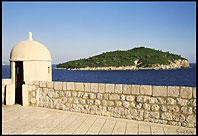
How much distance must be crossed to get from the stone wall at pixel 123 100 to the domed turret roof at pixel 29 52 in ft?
4.08

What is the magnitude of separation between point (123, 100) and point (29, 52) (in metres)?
4.63

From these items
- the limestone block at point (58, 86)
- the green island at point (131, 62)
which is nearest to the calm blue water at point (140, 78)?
the green island at point (131, 62)

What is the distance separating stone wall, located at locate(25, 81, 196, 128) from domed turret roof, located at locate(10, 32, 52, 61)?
4.08ft

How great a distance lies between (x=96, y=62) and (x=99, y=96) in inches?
4684

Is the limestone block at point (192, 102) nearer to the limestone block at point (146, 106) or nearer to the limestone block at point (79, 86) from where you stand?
the limestone block at point (146, 106)

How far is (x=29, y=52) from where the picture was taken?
735 centimetres

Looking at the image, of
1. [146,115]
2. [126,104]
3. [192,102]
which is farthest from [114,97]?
[192,102]

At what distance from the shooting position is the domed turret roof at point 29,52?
7328 millimetres

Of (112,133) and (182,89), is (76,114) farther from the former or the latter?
(182,89)

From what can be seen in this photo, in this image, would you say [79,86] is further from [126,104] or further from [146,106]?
[146,106]

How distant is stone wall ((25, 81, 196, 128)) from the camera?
464 cm

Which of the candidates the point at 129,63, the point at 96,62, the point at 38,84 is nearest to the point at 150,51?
the point at 129,63

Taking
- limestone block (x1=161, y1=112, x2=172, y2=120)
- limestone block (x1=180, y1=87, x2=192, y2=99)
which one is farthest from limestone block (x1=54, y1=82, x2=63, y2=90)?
limestone block (x1=180, y1=87, x2=192, y2=99)

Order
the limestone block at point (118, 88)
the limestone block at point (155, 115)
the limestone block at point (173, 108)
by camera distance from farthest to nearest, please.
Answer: the limestone block at point (118, 88) → the limestone block at point (155, 115) → the limestone block at point (173, 108)
